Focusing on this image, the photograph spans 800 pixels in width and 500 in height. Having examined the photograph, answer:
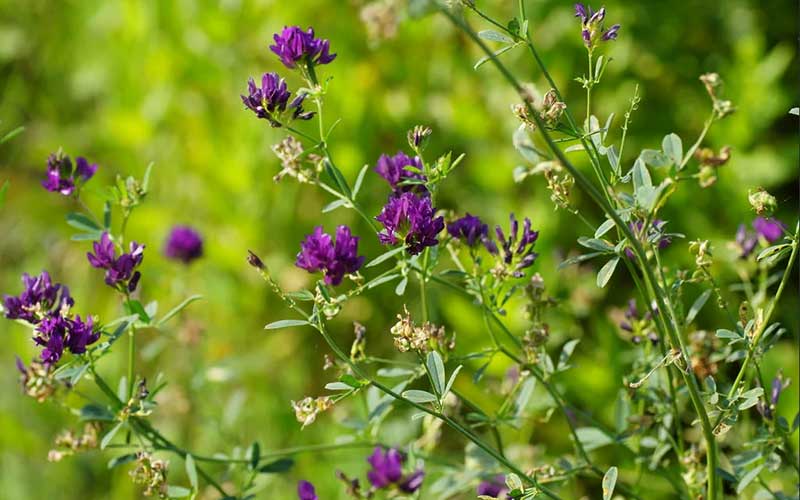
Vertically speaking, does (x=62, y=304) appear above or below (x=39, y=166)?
above

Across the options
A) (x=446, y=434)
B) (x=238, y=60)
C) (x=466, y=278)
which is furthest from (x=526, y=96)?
(x=238, y=60)

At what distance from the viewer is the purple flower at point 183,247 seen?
1370 millimetres

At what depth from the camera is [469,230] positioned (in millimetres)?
851

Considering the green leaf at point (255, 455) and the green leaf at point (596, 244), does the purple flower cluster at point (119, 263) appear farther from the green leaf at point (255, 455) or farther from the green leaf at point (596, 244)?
the green leaf at point (596, 244)

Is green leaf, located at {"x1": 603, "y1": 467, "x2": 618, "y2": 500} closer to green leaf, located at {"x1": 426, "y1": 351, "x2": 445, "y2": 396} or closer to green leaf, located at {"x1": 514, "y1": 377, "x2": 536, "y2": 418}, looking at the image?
green leaf, located at {"x1": 426, "y1": 351, "x2": 445, "y2": 396}

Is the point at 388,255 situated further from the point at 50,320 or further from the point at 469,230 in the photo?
the point at 50,320

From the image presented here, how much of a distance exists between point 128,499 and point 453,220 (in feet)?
4.63

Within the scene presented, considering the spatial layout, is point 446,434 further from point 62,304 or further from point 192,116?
point 62,304

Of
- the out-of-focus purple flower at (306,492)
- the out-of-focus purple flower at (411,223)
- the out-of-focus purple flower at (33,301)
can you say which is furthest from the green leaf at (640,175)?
the out-of-focus purple flower at (33,301)

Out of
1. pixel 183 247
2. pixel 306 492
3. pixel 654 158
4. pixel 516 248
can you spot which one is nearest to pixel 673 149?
pixel 654 158

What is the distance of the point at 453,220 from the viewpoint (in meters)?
0.88

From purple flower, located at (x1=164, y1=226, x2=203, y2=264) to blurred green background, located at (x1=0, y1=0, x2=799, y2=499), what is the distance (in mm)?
499

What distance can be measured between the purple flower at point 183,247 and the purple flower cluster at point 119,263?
512 mm

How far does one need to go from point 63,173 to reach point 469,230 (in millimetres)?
404
